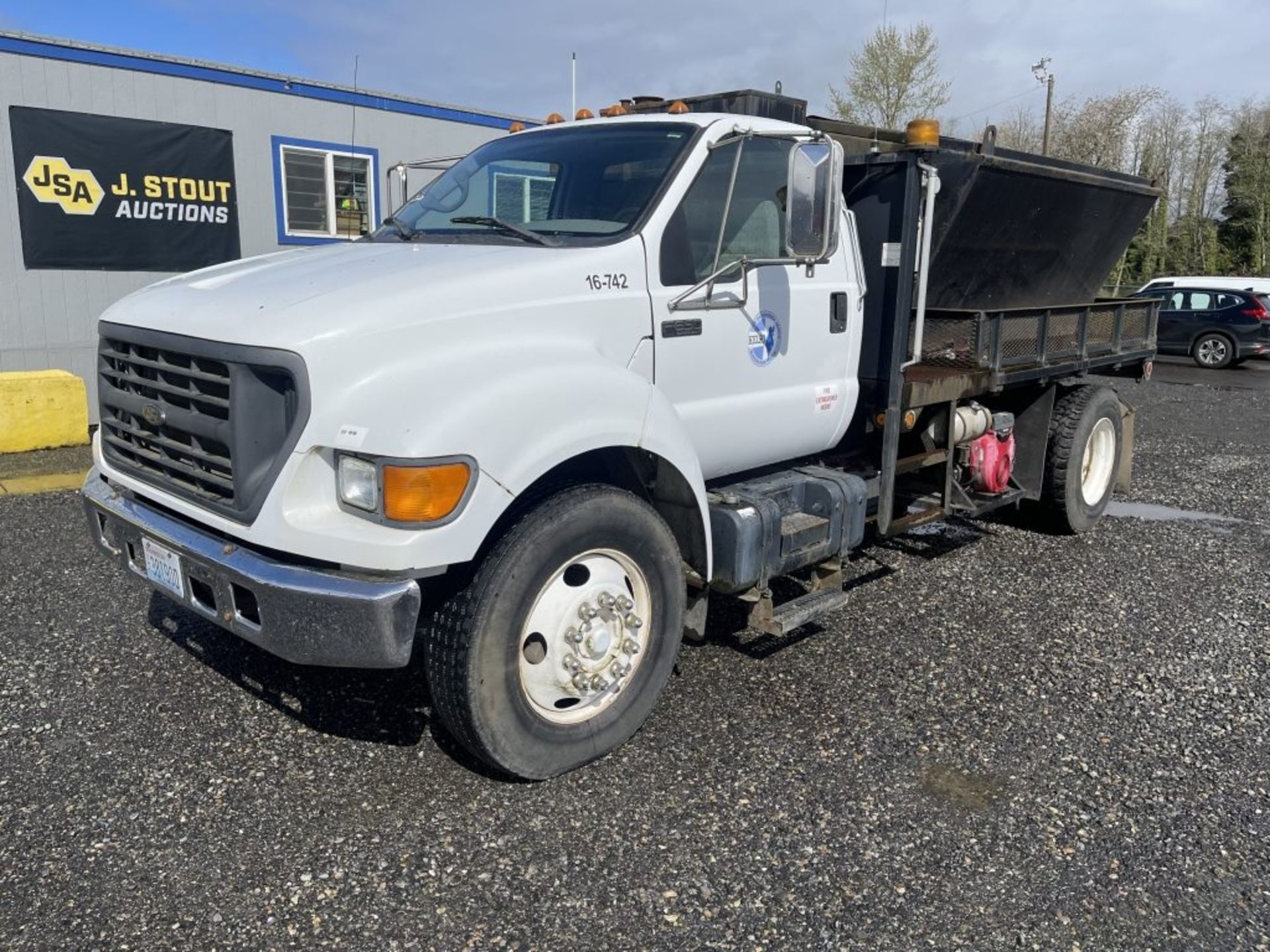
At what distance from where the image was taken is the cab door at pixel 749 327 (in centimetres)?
400

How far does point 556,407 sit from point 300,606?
1.00 meters

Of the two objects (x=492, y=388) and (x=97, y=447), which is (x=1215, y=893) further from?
(x=97, y=447)

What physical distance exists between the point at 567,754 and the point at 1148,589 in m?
3.91

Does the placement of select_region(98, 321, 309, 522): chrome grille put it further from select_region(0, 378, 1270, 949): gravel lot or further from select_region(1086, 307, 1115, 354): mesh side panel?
select_region(1086, 307, 1115, 354): mesh side panel

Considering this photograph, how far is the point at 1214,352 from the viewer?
20312 millimetres

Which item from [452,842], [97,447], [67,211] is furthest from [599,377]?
[67,211]

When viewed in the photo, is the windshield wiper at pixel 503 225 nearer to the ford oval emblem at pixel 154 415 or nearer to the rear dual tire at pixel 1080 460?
the ford oval emblem at pixel 154 415

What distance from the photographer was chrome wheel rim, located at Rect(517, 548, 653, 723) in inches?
138

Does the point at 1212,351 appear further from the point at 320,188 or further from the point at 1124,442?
the point at 320,188

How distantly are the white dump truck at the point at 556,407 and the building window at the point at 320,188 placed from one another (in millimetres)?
7073

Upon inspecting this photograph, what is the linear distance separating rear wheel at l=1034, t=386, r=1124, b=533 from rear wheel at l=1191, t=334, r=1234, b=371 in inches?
604

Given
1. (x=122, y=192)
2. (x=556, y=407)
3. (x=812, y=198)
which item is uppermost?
(x=122, y=192)

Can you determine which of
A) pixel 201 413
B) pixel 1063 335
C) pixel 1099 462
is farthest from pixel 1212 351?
pixel 201 413

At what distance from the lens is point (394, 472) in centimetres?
297
